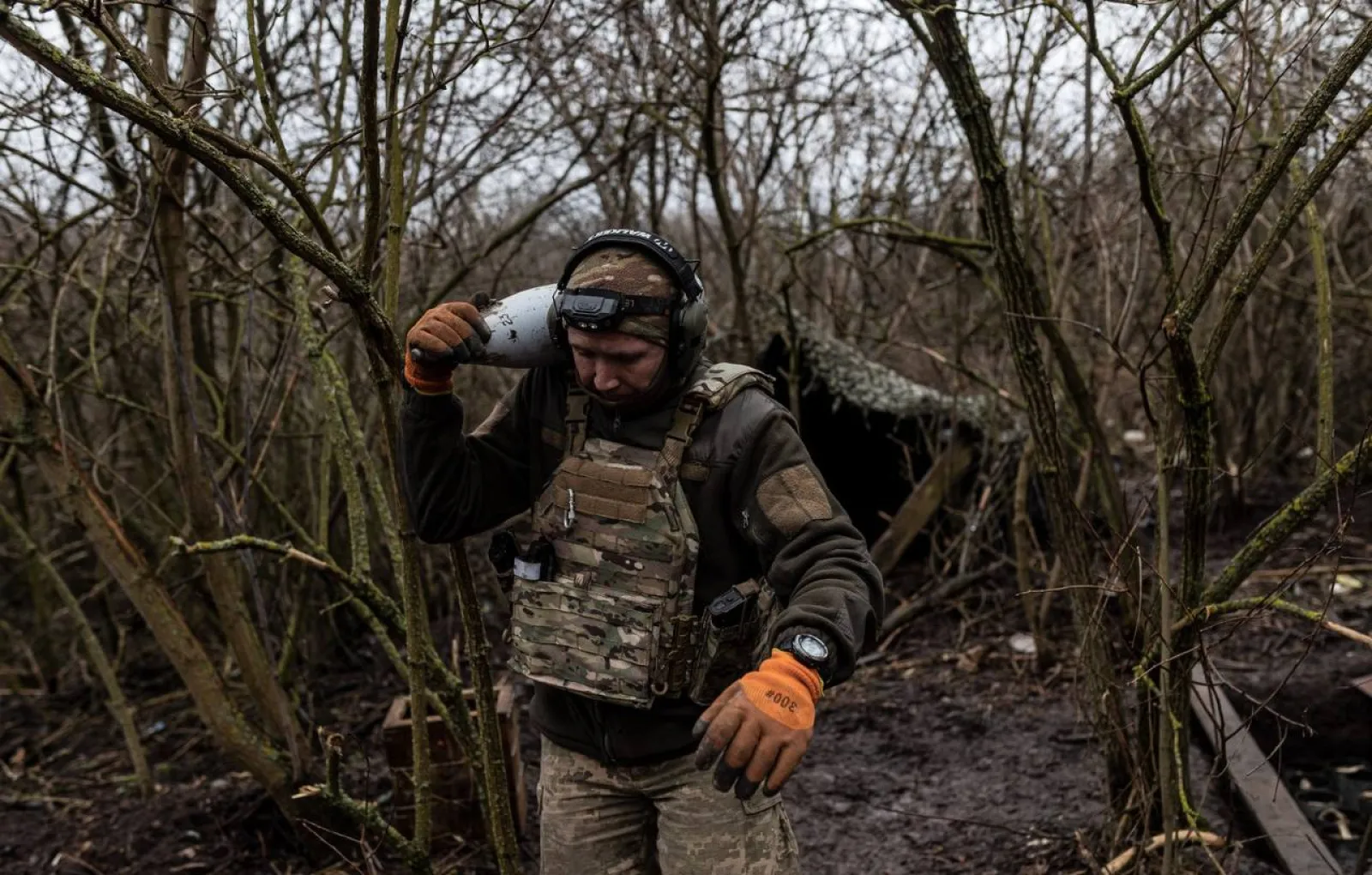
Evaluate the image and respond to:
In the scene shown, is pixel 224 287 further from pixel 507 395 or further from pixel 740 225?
pixel 740 225

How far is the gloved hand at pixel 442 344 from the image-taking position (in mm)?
2047

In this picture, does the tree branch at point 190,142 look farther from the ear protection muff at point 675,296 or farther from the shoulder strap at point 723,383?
the shoulder strap at point 723,383

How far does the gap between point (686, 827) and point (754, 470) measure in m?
0.74

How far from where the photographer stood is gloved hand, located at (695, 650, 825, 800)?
166cm

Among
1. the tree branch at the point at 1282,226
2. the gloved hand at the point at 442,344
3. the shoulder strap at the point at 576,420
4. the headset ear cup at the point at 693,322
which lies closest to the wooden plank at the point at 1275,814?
the tree branch at the point at 1282,226

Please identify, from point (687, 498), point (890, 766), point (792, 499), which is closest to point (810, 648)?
point (792, 499)

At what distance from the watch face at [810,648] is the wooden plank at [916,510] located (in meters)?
4.30

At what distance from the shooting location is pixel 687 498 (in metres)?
2.17

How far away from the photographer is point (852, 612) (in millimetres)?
1895

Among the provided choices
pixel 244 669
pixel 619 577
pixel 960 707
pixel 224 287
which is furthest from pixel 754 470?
pixel 960 707

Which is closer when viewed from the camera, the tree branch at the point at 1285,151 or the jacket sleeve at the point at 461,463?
the tree branch at the point at 1285,151

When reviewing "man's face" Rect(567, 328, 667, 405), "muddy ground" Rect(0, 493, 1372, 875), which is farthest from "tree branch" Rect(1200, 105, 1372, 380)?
"man's face" Rect(567, 328, 667, 405)

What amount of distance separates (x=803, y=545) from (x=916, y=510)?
13.9ft

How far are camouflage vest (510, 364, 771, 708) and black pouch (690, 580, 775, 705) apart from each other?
3 cm
